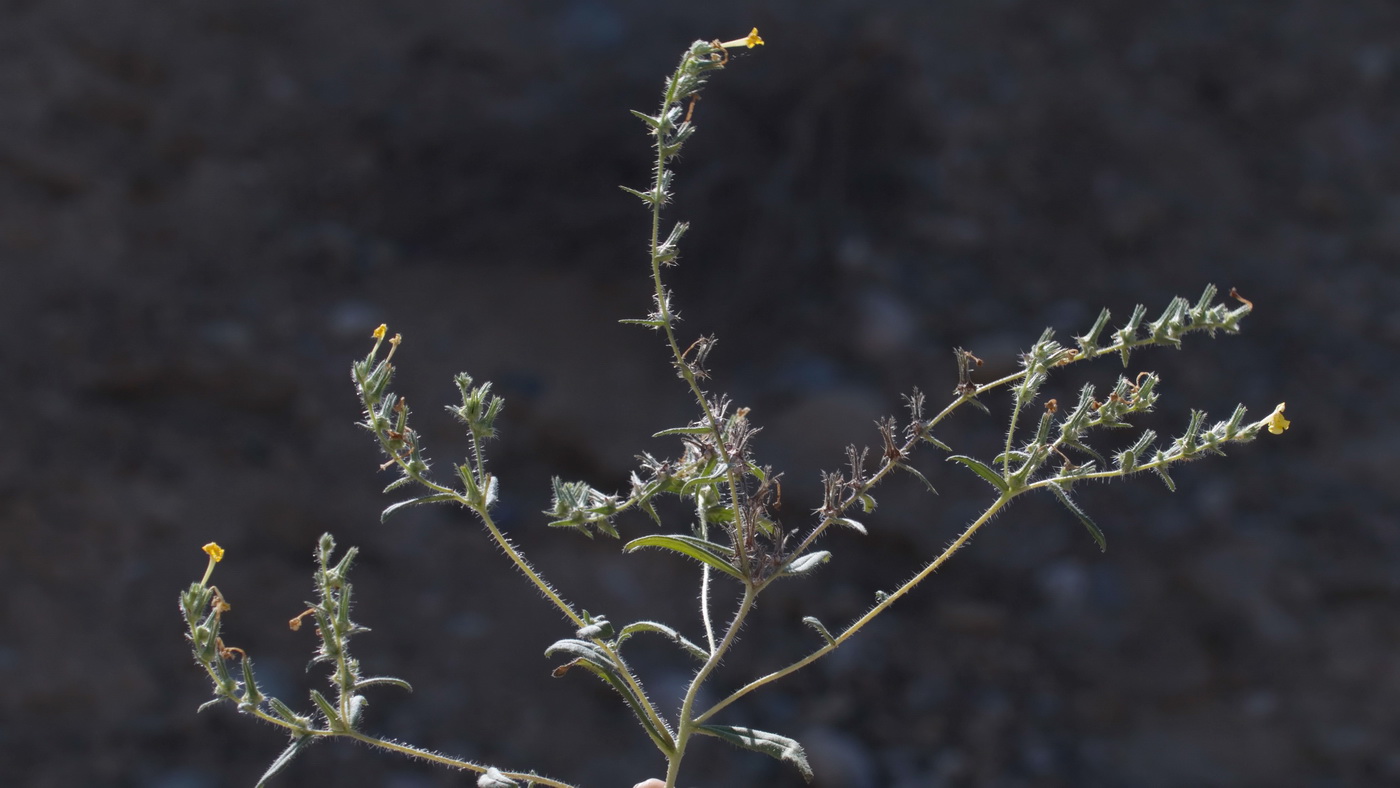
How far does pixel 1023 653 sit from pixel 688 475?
91.3 inches

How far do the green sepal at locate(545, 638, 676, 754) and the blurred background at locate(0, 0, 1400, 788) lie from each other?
1896 mm

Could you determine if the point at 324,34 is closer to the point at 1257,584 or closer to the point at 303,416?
the point at 303,416

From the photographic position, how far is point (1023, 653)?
3111mm

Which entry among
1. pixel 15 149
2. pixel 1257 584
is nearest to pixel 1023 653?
pixel 1257 584

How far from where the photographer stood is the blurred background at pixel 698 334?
3.02 m

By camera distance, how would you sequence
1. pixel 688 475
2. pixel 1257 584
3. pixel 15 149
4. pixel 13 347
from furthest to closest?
pixel 15 149, pixel 13 347, pixel 1257 584, pixel 688 475

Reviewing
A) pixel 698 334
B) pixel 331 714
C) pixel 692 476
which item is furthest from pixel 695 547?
pixel 698 334

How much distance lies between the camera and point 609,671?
42.8 inches

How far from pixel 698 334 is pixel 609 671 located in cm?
243

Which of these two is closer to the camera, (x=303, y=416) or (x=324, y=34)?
(x=303, y=416)

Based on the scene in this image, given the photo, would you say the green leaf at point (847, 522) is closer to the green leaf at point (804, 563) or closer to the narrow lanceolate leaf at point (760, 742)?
the green leaf at point (804, 563)

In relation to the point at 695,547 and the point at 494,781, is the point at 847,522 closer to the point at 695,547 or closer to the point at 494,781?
the point at 695,547

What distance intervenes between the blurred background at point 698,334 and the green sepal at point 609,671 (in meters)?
1.90

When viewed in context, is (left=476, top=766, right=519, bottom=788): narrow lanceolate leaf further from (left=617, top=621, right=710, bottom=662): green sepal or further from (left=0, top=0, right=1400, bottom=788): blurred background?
(left=0, top=0, right=1400, bottom=788): blurred background
